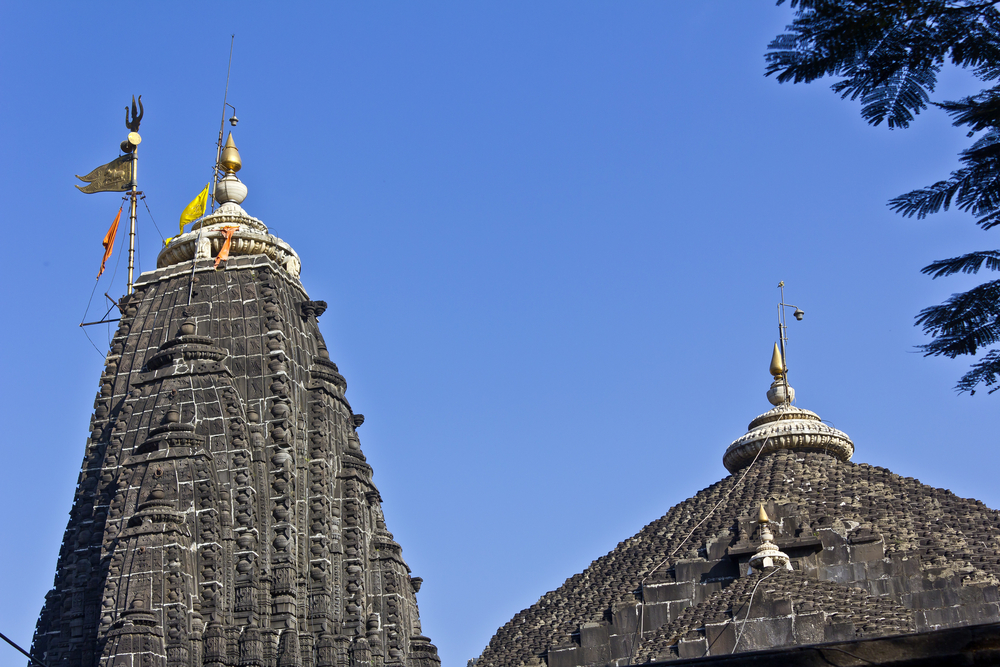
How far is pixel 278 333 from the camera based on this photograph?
3691 cm

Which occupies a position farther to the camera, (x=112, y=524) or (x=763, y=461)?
(x=763, y=461)

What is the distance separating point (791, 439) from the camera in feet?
156

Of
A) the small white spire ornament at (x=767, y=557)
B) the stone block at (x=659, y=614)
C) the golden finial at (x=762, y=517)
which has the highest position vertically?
the golden finial at (x=762, y=517)

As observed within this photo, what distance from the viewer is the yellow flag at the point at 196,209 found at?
42969mm

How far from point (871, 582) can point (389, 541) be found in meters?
13.0

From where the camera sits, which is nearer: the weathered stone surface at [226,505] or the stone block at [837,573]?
the weathered stone surface at [226,505]

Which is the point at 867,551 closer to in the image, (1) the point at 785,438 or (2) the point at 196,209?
(1) the point at 785,438

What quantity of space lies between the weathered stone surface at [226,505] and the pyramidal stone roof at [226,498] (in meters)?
0.05

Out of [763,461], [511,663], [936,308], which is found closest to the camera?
[936,308]

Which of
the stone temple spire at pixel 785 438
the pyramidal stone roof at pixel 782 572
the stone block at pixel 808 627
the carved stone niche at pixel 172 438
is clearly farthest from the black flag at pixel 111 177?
the stone block at pixel 808 627

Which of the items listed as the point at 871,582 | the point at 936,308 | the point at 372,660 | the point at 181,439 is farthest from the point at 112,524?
the point at 936,308

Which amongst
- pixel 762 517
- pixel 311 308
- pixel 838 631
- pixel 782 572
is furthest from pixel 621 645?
pixel 311 308

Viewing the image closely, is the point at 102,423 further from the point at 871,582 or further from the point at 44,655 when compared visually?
the point at 871,582

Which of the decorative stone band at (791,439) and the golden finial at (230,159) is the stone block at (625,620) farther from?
the golden finial at (230,159)
